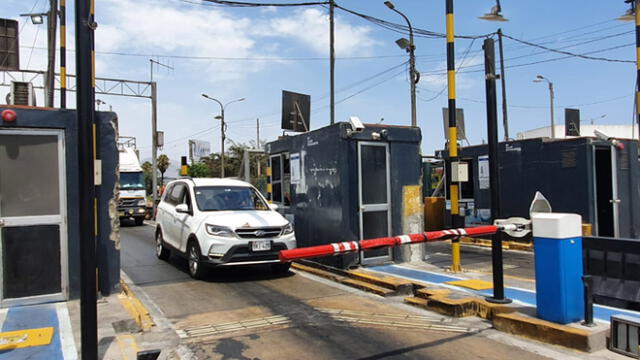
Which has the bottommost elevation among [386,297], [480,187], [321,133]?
[386,297]

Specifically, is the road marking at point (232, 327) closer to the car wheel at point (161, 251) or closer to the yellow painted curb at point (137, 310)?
the yellow painted curb at point (137, 310)

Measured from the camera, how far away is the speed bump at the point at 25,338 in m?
4.94

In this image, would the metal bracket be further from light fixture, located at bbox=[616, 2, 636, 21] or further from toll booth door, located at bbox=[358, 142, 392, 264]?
light fixture, located at bbox=[616, 2, 636, 21]

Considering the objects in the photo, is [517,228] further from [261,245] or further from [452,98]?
[261,245]

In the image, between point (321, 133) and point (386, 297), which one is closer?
point (386, 297)

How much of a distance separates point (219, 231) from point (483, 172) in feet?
27.2

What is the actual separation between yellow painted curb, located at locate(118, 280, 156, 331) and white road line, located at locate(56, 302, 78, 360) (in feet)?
2.23

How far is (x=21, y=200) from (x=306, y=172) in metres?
5.29

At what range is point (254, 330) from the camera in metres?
5.72

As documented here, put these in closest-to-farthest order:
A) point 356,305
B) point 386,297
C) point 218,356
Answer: point 218,356 < point 356,305 < point 386,297

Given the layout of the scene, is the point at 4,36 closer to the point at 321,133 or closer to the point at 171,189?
the point at 171,189

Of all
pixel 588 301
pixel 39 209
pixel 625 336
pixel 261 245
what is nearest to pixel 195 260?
pixel 261 245

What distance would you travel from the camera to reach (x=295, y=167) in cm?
1062

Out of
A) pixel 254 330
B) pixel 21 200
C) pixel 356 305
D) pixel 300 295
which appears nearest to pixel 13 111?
pixel 21 200
